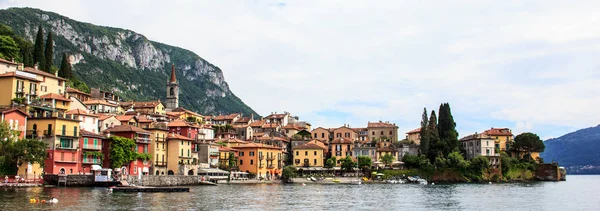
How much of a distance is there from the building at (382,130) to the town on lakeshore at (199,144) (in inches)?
9.6

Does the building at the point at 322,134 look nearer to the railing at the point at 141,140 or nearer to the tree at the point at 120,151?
the railing at the point at 141,140

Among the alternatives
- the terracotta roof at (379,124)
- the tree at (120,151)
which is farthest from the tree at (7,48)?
the terracotta roof at (379,124)

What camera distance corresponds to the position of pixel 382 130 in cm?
14350

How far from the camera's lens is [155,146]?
8600 centimetres

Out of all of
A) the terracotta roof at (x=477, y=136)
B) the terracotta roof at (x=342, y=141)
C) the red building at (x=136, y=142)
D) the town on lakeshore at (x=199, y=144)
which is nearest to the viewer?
the town on lakeshore at (x=199, y=144)

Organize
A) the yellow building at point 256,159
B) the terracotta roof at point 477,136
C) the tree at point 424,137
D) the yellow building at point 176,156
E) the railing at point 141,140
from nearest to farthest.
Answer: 1. the railing at point 141,140
2. the yellow building at point 176,156
3. the yellow building at point 256,159
4. the tree at point 424,137
5. the terracotta roof at point 477,136

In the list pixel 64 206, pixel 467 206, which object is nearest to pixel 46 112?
pixel 64 206

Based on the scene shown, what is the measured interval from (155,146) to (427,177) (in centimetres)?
5429

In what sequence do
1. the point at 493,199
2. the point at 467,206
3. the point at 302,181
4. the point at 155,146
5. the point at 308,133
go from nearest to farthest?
the point at 467,206 → the point at 493,199 → the point at 155,146 → the point at 302,181 → the point at 308,133

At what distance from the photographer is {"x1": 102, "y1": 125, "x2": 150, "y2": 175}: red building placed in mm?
78694

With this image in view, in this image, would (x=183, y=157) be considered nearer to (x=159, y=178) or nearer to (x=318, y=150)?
(x=159, y=178)

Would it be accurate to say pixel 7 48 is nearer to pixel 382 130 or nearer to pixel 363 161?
pixel 363 161

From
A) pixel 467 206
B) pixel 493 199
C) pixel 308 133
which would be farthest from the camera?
A: pixel 308 133

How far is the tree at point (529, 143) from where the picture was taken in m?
126
